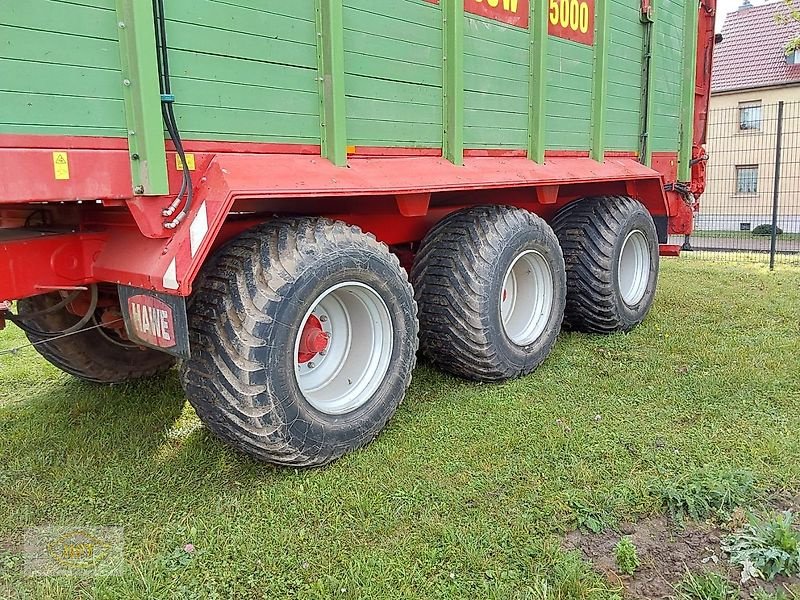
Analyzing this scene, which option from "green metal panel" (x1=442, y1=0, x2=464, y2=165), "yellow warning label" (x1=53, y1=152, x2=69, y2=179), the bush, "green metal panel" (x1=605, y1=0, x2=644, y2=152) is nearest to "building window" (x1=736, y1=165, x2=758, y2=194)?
the bush

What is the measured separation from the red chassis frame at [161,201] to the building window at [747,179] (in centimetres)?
1990

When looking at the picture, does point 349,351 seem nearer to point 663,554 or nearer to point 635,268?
point 663,554

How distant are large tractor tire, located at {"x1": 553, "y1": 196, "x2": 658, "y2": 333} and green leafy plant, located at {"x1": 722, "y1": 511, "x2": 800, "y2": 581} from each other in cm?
299

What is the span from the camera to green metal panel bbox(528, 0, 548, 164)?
462 cm

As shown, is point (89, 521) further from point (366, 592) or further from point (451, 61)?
point (451, 61)

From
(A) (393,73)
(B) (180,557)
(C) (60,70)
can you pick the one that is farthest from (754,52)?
(B) (180,557)

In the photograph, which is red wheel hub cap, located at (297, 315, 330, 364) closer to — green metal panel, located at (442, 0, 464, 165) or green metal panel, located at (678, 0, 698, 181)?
green metal panel, located at (442, 0, 464, 165)

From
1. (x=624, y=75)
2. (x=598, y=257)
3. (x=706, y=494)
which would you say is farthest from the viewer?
(x=624, y=75)

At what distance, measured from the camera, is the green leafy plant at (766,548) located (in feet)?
8.07

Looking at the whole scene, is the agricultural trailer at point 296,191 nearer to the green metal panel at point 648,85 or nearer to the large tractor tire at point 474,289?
the large tractor tire at point 474,289

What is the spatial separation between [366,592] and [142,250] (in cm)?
164

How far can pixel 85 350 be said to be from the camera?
13.6 feet

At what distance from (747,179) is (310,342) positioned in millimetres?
21790

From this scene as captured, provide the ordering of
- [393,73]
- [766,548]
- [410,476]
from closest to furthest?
[766,548]
[410,476]
[393,73]
